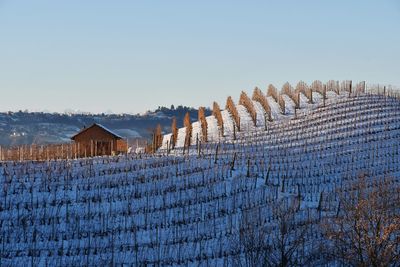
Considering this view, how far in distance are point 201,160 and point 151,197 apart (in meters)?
6.43

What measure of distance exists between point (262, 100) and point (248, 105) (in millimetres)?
1558

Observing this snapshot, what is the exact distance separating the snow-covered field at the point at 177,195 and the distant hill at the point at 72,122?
287 feet

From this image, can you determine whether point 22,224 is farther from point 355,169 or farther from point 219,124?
point 219,124

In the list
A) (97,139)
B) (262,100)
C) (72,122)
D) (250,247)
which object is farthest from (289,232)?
(72,122)

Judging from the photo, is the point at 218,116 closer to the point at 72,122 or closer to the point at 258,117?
the point at 258,117

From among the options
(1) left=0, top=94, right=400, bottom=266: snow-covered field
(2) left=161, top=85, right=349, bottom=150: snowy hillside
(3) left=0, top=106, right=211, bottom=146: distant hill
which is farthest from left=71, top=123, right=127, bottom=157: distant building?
(3) left=0, top=106, right=211, bottom=146: distant hill

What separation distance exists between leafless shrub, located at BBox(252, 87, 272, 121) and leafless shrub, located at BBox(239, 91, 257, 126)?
920 millimetres

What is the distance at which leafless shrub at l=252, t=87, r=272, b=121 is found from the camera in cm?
4959

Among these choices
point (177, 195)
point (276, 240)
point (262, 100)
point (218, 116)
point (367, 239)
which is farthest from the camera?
point (262, 100)

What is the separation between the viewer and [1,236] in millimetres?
23719

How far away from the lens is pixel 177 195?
1113 inches

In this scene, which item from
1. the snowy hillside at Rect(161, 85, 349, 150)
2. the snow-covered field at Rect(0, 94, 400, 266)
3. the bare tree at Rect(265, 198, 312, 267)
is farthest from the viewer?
the snowy hillside at Rect(161, 85, 349, 150)

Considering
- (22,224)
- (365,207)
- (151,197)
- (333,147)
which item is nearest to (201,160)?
(151,197)

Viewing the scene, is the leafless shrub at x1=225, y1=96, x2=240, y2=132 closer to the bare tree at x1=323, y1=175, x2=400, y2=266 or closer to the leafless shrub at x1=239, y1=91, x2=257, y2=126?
the leafless shrub at x1=239, y1=91, x2=257, y2=126
